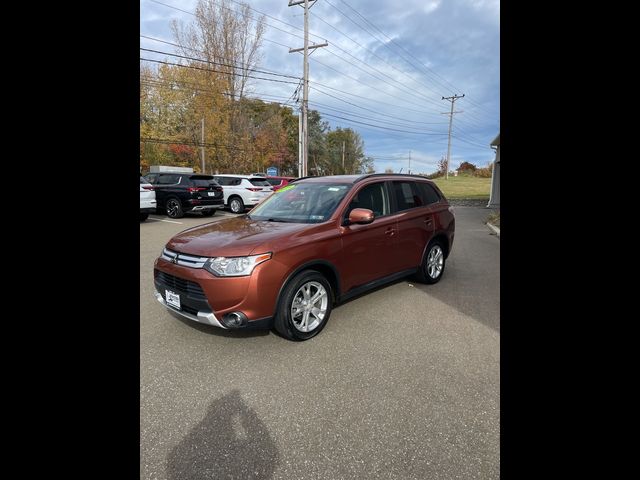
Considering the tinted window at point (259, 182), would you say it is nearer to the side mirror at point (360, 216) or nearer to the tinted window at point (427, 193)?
the tinted window at point (427, 193)

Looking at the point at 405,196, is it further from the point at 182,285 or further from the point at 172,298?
the point at 172,298


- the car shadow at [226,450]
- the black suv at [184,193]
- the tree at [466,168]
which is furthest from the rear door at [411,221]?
the tree at [466,168]

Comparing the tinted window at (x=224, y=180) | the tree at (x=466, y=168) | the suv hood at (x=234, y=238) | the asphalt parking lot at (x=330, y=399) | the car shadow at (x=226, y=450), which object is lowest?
the car shadow at (x=226, y=450)

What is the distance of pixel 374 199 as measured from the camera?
451 centimetres

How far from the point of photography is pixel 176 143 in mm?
28125

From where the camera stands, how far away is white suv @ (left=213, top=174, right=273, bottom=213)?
15.5 meters

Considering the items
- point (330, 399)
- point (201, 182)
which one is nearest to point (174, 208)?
point (201, 182)

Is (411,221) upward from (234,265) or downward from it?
upward

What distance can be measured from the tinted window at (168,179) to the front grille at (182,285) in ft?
37.0

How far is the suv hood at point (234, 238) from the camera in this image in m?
3.22

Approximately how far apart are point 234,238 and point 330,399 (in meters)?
1.72

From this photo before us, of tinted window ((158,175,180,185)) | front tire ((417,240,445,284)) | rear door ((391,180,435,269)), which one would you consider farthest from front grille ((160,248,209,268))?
tinted window ((158,175,180,185))
